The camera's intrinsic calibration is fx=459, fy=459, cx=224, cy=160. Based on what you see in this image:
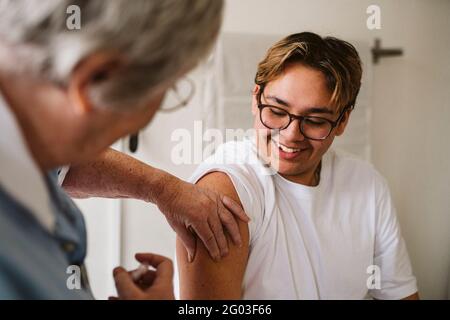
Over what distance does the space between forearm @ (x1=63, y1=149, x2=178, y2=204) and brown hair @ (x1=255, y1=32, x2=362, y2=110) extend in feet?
0.78

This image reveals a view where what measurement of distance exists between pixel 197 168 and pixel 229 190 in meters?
0.08

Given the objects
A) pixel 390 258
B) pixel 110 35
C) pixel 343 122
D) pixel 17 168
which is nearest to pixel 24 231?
pixel 17 168

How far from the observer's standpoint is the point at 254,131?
82 cm

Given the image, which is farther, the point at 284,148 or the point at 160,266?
the point at 284,148

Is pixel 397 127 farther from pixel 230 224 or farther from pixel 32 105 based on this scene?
pixel 32 105

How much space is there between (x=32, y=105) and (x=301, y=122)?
455mm

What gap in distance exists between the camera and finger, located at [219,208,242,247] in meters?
0.69

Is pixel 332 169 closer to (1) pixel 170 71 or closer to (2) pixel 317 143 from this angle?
(2) pixel 317 143

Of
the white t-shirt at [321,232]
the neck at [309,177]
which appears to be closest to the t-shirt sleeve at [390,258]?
the white t-shirt at [321,232]

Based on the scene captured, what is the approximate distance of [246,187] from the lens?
0.75 meters

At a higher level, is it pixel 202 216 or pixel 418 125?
pixel 418 125

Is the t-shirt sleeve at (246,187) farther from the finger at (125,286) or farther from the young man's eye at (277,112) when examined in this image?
the finger at (125,286)

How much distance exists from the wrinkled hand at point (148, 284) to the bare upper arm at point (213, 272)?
0.15 metres

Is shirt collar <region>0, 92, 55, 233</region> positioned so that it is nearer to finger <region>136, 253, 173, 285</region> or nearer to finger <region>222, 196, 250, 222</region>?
finger <region>136, 253, 173, 285</region>
